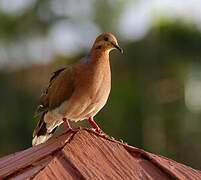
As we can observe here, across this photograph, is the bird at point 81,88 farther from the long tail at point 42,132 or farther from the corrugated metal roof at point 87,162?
the corrugated metal roof at point 87,162

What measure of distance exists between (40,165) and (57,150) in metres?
0.16

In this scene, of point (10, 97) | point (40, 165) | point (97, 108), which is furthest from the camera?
point (10, 97)

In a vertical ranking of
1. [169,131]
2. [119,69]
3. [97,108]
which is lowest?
[169,131]

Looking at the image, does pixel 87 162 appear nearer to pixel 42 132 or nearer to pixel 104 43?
pixel 104 43

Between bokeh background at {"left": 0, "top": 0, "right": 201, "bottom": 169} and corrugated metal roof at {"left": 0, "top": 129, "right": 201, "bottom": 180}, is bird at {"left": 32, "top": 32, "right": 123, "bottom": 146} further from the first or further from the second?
bokeh background at {"left": 0, "top": 0, "right": 201, "bottom": 169}

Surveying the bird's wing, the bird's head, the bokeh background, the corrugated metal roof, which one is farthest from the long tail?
the bokeh background

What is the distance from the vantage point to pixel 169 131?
34156 millimetres

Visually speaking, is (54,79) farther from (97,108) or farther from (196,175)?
(196,175)

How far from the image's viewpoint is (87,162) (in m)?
4.17

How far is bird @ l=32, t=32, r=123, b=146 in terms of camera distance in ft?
21.4

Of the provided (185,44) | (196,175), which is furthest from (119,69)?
(196,175)

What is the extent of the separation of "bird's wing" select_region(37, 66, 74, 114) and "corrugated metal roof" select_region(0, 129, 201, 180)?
1.86m

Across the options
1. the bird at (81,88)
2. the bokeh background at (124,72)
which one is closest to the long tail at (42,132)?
the bird at (81,88)

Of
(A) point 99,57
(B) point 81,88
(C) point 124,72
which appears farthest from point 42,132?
(C) point 124,72
